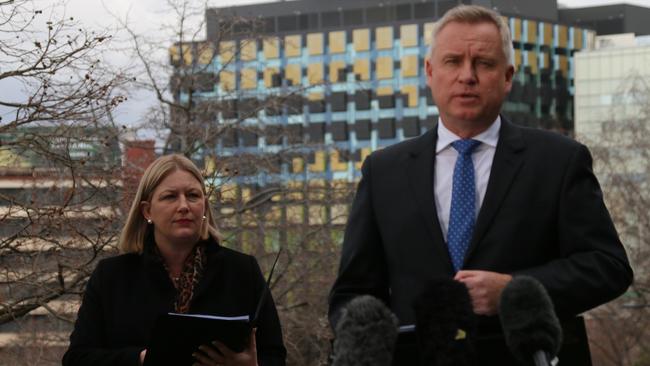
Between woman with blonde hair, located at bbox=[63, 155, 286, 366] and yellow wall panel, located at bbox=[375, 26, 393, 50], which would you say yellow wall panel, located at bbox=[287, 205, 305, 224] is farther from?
yellow wall panel, located at bbox=[375, 26, 393, 50]

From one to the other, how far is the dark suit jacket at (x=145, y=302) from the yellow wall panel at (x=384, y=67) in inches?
3998

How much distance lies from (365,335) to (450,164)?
0.97 metres

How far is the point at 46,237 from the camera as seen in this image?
14273 millimetres

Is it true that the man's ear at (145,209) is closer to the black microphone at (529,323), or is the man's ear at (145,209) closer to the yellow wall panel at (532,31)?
the black microphone at (529,323)

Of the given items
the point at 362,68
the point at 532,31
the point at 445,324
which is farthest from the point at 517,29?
the point at 445,324

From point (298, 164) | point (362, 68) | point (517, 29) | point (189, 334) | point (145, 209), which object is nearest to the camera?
point (189, 334)

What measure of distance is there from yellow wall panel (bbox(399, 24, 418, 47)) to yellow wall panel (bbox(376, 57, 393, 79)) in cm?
168

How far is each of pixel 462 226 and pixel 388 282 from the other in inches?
11.1

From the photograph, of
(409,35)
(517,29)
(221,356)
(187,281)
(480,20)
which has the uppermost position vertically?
(517,29)

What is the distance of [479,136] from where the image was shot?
359cm

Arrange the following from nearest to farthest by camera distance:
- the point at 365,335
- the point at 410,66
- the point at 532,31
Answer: the point at 365,335
the point at 532,31
the point at 410,66

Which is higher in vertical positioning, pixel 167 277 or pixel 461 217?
pixel 461 217

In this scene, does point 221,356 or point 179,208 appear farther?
point 179,208

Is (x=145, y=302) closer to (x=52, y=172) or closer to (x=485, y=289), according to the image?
(x=485, y=289)
